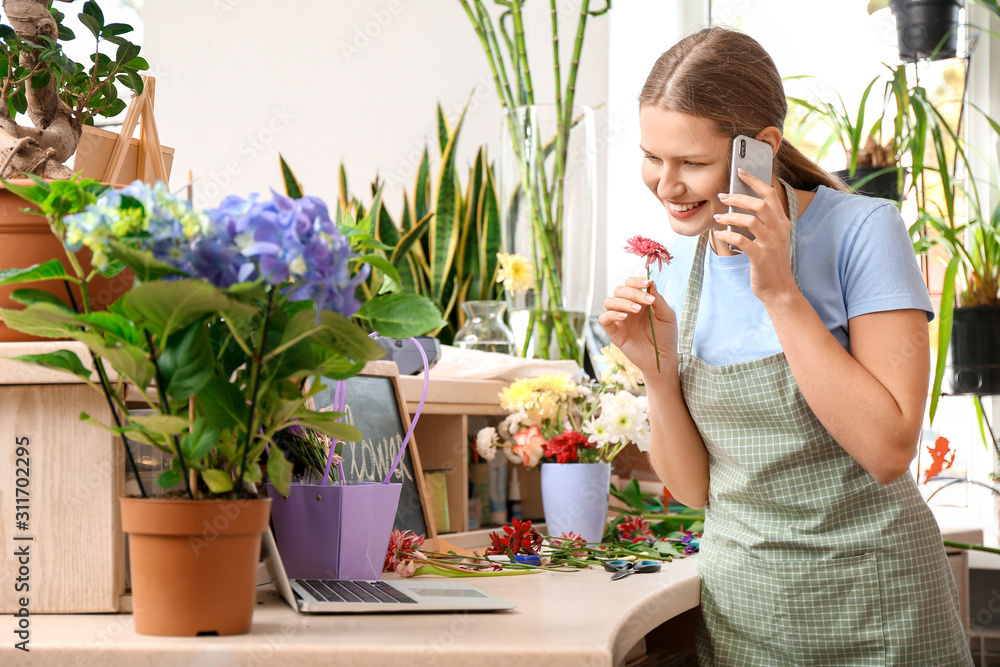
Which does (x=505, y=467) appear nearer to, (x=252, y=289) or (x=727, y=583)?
(x=727, y=583)

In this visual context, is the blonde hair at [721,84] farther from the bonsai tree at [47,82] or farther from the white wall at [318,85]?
the white wall at [318,85]

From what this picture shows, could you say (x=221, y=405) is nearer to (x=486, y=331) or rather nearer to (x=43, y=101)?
(x=43, y=101)

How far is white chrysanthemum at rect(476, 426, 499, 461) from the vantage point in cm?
152

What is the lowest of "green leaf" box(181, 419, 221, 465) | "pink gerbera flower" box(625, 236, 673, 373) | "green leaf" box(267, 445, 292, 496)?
"green leaf" box(267, 445, 292, 496)

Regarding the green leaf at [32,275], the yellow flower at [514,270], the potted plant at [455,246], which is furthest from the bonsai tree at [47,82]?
the potted plant at [455,246]

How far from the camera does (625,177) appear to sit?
273 cm

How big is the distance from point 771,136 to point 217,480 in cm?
78

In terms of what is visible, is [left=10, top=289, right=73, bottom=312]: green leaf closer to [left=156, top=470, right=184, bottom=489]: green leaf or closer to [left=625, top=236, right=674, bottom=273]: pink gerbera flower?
[left=156, top=470, right=184, bottom=489]: green leaf

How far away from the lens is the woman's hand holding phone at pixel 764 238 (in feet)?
3.08

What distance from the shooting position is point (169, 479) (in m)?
0.66

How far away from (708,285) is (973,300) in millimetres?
1259

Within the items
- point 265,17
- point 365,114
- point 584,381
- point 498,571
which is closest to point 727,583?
point 498,571

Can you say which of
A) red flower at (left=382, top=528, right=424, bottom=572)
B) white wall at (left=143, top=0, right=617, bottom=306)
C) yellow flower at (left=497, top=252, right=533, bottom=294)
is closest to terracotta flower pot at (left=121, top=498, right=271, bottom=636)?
red flower at (left=382, top=528, right=424, bottom=572)

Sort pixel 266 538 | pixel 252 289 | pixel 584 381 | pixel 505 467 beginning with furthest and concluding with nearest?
pixel 584 381 → pixel 505 467 → pixel 266 538 → pixel 252 289
